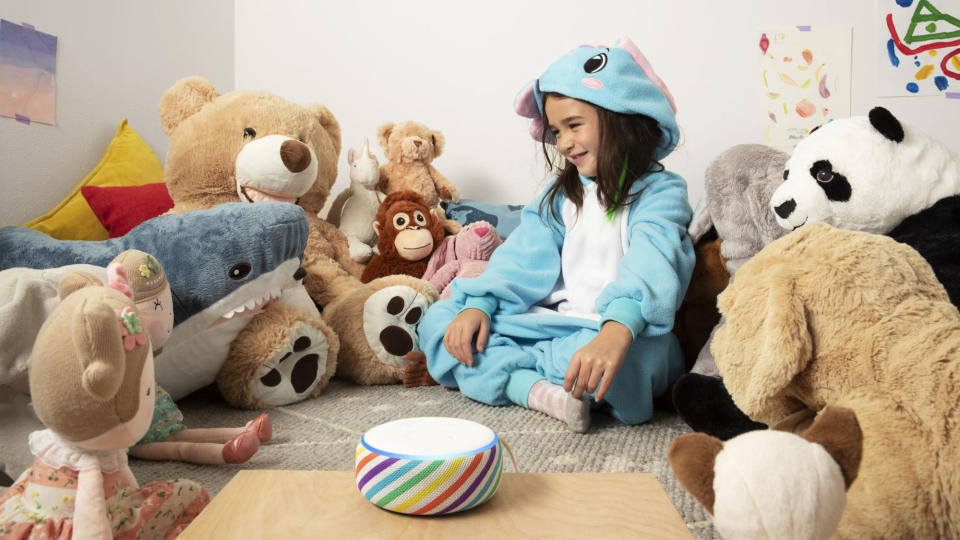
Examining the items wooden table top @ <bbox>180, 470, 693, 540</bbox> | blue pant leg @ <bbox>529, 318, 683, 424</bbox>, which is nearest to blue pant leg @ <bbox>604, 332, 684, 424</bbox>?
blue pant leg @ <bbox>529, 318, 683, 424</bbox>

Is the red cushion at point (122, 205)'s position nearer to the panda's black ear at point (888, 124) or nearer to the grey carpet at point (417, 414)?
the grey carpet at point (417, 414)

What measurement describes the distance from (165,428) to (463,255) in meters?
0.73

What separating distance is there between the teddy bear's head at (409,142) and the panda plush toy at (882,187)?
97 cm

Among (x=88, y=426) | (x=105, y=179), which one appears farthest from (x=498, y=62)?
(x=88, y=426)

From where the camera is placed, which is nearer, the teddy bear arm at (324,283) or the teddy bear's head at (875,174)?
the teddy bear's head at (875,174)

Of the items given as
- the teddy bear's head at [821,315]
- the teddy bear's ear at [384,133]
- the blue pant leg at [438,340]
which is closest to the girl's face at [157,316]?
the blue pant leg at [438,340]

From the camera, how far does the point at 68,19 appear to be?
1424 millimetres

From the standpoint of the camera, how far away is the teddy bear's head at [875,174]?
854mm

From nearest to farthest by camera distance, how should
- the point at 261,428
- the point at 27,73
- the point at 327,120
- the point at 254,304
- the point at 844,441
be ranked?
the point at 844,441, the point at 261,428, the point at 254,304, the point at 27,73, the point at 327,120

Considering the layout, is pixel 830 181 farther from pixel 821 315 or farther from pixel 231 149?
pixel 231 149

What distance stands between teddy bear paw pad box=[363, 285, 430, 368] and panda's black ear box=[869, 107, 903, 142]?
0.84m

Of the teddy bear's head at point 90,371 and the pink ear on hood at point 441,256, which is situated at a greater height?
the teddy bear's head at point 90,371

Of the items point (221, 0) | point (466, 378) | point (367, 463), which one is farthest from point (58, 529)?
point (221, 0)

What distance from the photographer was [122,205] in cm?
132
